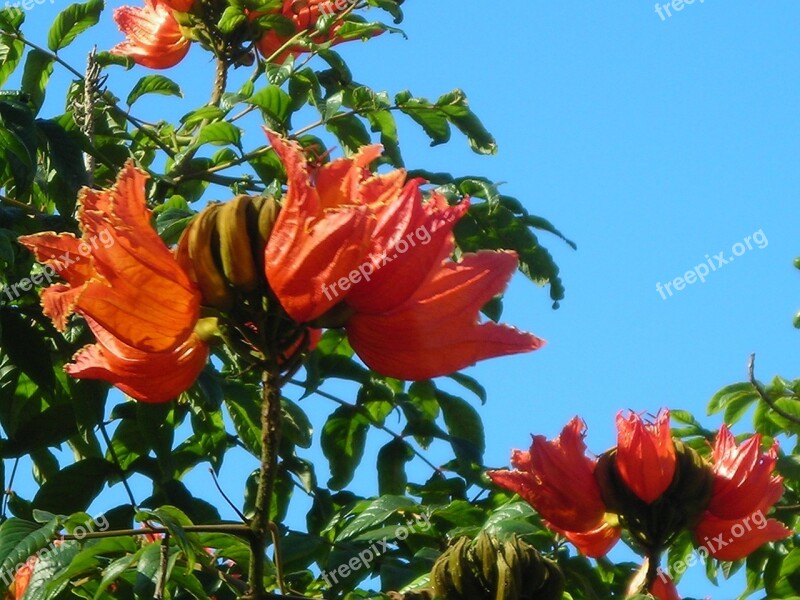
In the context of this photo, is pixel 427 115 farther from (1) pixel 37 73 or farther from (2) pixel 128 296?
(2) pixel 128 296

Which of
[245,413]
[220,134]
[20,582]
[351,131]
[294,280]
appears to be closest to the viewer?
[294,280]

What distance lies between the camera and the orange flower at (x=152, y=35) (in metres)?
3.42

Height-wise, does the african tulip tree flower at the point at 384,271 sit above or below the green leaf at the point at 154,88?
below

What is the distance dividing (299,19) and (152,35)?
1.50ft

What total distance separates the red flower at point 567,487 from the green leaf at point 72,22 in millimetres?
1710

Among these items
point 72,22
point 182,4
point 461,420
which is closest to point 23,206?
point 72,22

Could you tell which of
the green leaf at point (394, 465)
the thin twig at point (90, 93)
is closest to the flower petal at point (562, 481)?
the green leaf at point (394, 465)

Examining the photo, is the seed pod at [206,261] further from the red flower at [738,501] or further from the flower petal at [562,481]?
the red flower at [738,501]

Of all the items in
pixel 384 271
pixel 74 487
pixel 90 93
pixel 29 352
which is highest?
pixel 90 93

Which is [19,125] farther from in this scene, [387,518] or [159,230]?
[387,518]

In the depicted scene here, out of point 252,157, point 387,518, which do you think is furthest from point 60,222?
point 387,518

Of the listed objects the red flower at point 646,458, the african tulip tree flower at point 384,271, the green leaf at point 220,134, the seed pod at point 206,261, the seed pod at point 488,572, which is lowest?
the red flower at point 646,458

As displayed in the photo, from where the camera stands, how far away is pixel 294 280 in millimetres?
1261

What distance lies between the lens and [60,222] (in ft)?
8.53
